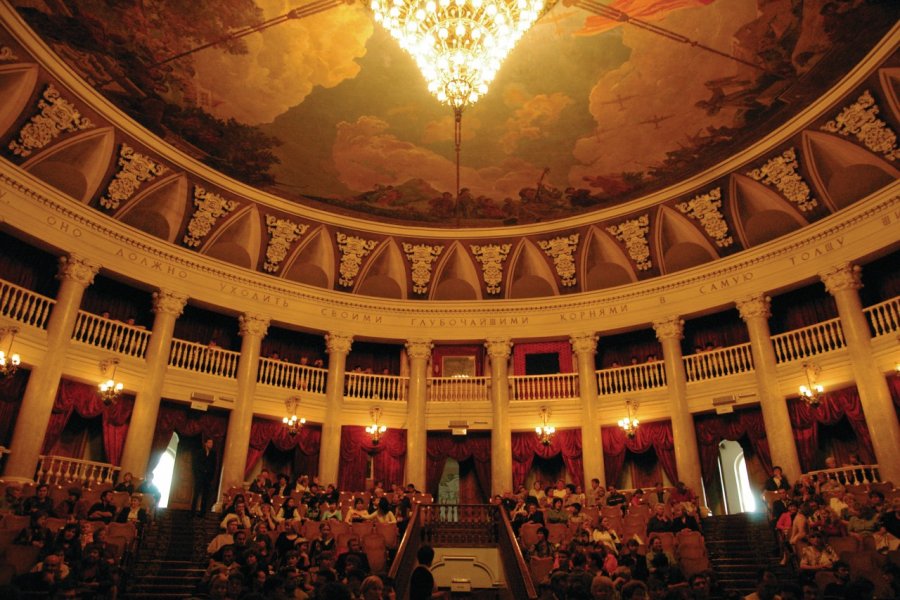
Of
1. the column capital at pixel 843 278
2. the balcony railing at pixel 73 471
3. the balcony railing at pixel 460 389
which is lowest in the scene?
the balcony railing at pixel 73 471

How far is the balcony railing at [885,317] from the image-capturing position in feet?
39.8

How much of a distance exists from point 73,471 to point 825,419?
15299 mm

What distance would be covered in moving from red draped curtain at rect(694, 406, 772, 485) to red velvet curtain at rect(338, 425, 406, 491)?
7190mm

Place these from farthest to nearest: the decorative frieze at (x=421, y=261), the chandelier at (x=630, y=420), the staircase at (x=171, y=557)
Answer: the decorative frieze at (x=421, y=261)
the chandelier at (x=630, y=420)
the staircase at (x=171, y=557)

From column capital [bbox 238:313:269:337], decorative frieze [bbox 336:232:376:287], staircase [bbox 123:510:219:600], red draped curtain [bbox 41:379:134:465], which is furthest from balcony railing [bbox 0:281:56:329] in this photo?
decorative frieze [bbox 336:232:376:287]

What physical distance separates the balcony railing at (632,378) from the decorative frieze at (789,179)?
4694 mm

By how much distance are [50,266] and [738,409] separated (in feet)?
50.8

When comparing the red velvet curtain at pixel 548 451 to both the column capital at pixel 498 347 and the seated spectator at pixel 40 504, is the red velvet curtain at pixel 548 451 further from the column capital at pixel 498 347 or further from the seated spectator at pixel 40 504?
the seated spectator at pixel 40 504

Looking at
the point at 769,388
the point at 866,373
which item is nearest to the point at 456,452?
the point at 769,388

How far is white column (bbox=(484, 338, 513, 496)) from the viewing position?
15.2m

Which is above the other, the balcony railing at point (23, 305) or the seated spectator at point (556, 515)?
the balcony railing at point (23, 305)

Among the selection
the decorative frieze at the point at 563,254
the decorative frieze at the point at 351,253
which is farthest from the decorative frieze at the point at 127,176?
the decorative frieze at the point at 563,254

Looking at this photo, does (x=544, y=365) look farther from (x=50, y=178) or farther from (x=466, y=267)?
(x=50, y=178)

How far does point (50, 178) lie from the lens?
40.9 feet
